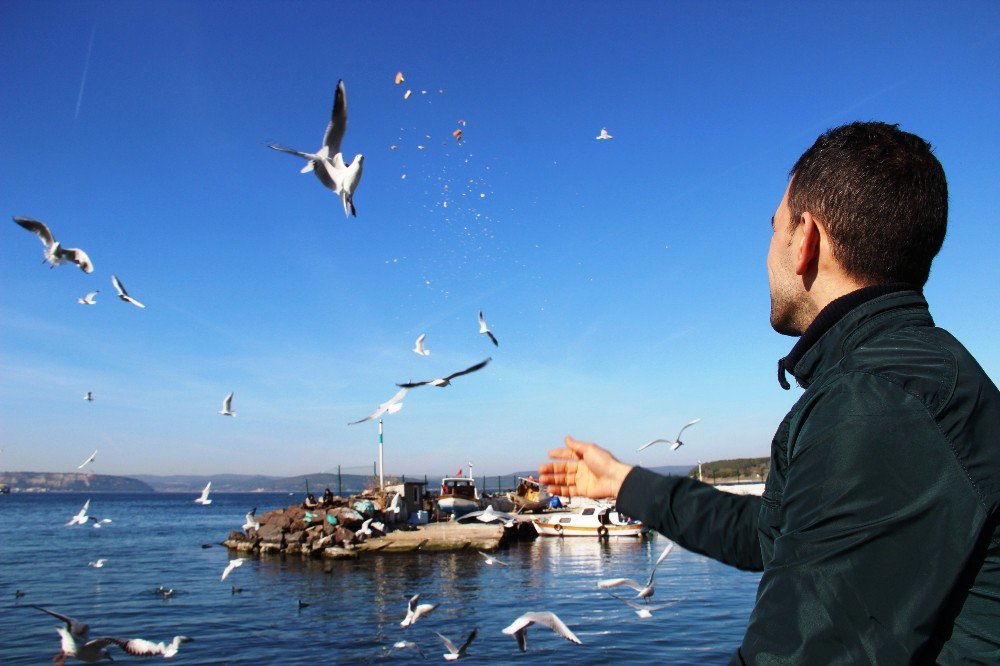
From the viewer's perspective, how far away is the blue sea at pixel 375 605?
1455 cm

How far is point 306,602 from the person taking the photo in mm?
20688

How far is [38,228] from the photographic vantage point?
399 inches

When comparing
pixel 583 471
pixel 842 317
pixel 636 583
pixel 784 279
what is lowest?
pixel 636 583

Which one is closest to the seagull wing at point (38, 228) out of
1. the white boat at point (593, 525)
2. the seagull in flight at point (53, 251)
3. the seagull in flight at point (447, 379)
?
the seagull in flight at point (53, 251)

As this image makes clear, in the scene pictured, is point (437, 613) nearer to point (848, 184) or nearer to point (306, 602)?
point (306, 602)

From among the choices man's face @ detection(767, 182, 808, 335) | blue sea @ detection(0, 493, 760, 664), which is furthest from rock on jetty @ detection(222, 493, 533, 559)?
man's face @ detection(767, 182, 808, 335)

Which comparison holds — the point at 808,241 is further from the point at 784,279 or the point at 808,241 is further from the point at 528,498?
the point at 528,498

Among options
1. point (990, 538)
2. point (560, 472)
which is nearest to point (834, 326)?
point (990, 538)

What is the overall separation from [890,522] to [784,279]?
2.30 ft

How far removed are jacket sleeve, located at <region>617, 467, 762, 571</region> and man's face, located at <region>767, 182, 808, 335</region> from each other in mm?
571

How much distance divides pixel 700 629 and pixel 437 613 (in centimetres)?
704

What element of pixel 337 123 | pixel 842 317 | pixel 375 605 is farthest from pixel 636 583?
pixel 375 605

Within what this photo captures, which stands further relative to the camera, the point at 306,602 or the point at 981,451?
the point at 306,602

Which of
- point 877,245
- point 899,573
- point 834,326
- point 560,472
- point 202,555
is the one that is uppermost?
point 877,245
